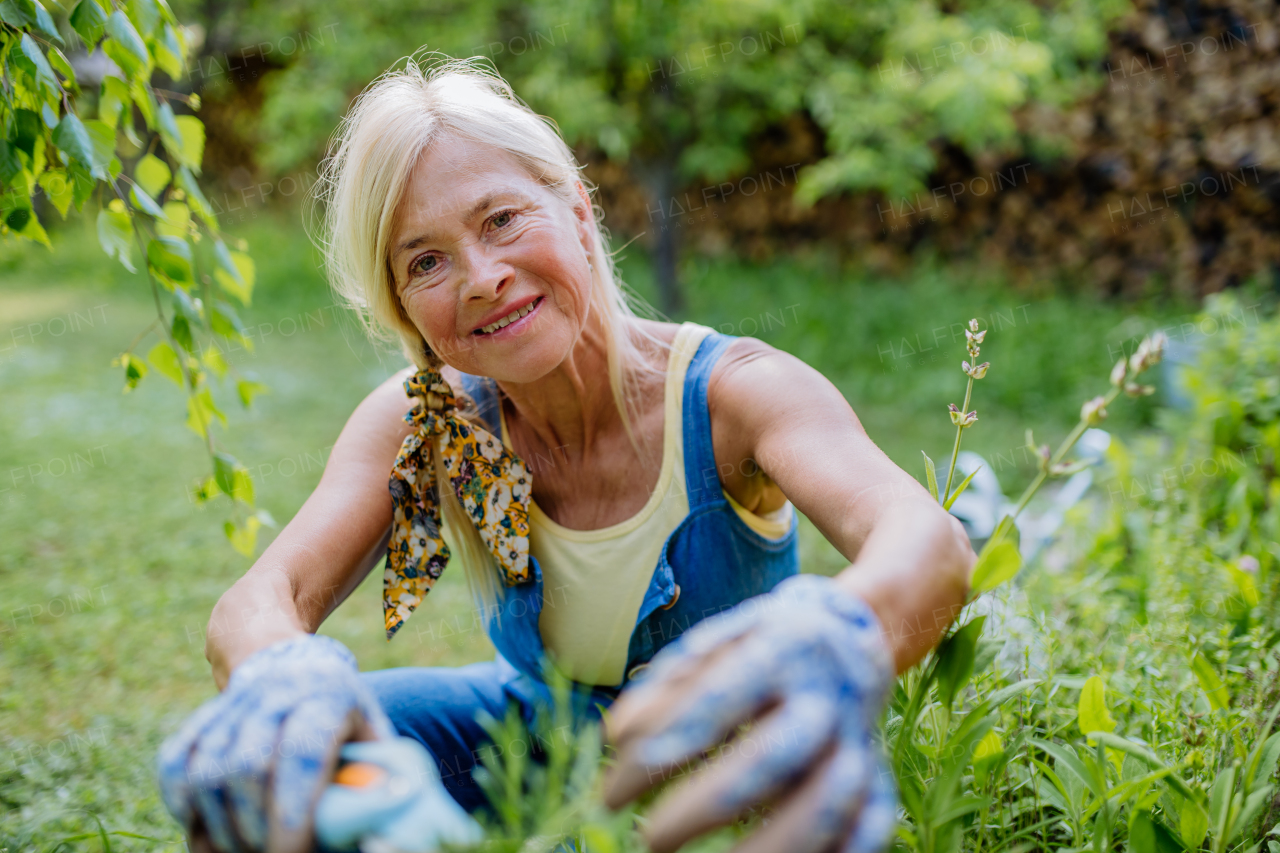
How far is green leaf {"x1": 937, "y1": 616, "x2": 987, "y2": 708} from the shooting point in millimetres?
1027

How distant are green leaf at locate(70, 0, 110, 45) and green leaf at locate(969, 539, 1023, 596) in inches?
56.4

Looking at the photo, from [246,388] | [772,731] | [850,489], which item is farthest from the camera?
[246,388]

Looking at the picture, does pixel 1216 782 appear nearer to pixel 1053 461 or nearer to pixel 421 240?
pixel 1053 461

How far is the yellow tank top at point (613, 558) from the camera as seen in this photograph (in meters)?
1.54

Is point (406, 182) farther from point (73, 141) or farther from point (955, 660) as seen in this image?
point (955, 660)

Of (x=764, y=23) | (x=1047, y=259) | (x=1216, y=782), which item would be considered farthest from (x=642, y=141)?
(x=1216, y=782)

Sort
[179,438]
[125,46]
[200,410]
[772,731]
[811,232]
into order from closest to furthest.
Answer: [772,731] < [125,46] < [200,410] < [179,438] < [811,232]

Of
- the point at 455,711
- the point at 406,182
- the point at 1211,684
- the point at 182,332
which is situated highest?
the point at 406,182

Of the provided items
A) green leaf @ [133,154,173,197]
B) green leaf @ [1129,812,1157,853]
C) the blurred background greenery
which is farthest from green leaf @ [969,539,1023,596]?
the blurred background greenery

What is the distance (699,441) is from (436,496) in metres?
0.49

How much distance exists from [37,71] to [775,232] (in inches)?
280

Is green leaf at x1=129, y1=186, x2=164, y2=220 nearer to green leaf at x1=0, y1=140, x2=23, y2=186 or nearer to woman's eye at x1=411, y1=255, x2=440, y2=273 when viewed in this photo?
green leaf at x1=0, y1=140, x2=23, y2=186

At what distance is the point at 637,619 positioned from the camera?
1.56 m

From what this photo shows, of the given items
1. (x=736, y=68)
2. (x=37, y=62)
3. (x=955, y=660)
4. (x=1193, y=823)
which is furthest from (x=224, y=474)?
(x=736, y=68)
